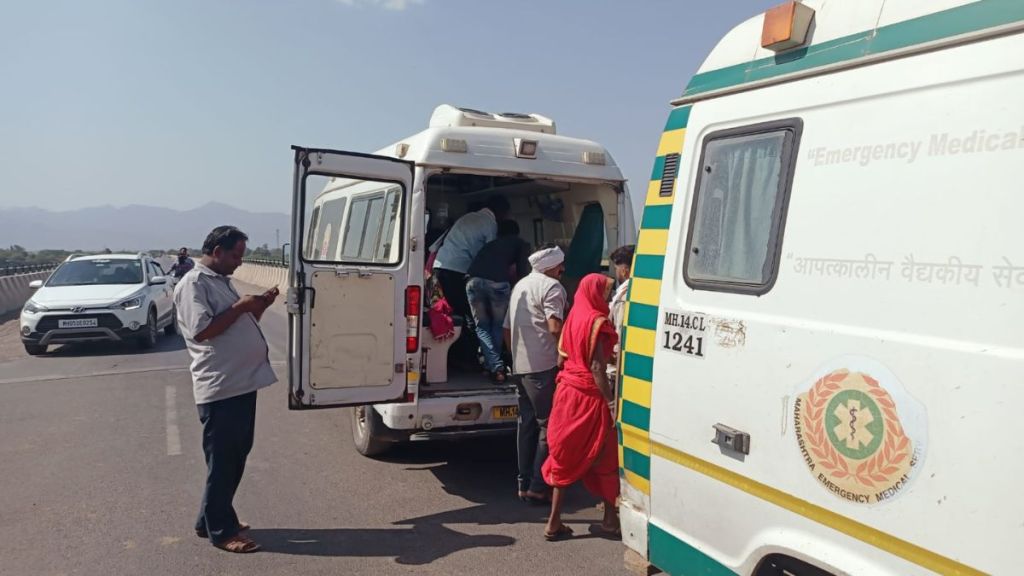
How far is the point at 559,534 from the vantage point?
176 inches

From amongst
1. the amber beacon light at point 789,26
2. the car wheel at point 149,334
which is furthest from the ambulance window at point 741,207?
the car wheel at point 149,334

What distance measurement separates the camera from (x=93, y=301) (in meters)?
11.4

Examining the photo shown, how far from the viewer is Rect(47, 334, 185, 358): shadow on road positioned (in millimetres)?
11812

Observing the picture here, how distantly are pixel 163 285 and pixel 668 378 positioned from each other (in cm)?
1280

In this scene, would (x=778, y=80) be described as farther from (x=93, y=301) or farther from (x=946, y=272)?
(x=93, y=301)

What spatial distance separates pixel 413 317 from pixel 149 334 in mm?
9048

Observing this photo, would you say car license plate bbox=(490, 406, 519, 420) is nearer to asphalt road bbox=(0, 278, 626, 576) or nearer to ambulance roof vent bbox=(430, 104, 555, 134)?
asphalt road bbox=(0, 278, 626, 576)

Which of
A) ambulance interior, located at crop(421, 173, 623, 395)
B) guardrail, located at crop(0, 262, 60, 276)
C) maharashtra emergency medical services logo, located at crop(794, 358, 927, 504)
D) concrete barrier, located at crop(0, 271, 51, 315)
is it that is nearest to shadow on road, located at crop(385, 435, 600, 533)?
ambulance interior, located at crop(421, 173, 623, 395)

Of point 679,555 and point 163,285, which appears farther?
point 163,285

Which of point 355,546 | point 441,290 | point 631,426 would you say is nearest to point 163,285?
point 441,290

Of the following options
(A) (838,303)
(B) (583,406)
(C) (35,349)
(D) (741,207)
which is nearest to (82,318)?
(C) (35,349)

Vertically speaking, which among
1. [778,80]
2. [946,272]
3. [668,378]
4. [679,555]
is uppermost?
[778,80]

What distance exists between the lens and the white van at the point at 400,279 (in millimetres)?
4766

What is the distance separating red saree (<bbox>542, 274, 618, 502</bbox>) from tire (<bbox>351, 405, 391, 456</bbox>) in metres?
1.87
